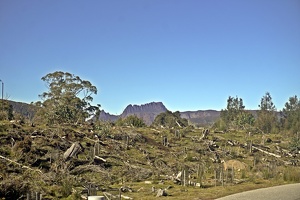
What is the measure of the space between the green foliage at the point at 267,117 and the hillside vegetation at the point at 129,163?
88.6 ft

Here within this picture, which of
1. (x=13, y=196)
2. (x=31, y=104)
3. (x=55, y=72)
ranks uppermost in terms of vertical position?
Answer: (x=55, y=72)

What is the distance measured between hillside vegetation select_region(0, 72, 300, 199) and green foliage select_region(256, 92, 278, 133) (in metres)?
27.0

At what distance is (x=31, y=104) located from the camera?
50.7m

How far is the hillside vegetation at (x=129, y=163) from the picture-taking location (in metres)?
14.2

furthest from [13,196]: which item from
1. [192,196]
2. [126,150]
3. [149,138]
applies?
[149,138]

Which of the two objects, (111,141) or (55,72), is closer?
(111,141)

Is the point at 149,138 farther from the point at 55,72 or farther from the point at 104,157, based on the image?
the point at 55,72

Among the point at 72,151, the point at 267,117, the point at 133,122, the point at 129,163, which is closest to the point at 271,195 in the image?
the point at 129,163

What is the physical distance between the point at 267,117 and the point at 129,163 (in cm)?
5273

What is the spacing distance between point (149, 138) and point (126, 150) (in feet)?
21.1

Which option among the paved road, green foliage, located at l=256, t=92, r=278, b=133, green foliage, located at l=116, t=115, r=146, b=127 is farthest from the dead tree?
green foliage, located at l=256, t=92, r=278, b=133

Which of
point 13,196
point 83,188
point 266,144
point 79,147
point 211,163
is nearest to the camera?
point 13,196

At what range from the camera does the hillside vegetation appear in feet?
46.6

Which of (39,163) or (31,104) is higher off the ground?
(31,104)
